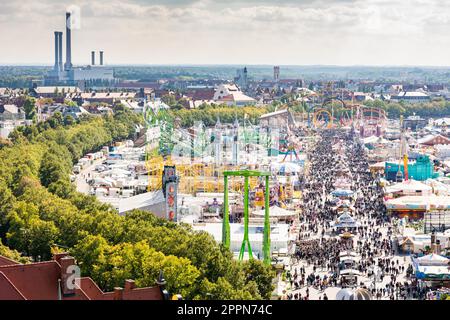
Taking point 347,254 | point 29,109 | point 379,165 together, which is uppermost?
point 347,254

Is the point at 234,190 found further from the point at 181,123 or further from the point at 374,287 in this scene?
the point at 181,123

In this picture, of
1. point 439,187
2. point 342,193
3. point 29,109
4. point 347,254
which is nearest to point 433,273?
→ point 347,254

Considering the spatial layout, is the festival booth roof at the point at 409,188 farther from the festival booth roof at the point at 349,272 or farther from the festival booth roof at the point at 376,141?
the festival booth roof at the point at 376,141

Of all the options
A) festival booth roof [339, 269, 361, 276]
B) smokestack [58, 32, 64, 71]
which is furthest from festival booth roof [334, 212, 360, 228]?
smokestack [58, 32, 64, 71]

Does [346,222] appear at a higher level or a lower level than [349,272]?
lower

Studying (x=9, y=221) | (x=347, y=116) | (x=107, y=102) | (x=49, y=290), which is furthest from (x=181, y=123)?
(x=49, y=290)

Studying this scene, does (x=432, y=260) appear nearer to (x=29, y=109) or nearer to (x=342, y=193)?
(x=342, y=193)
